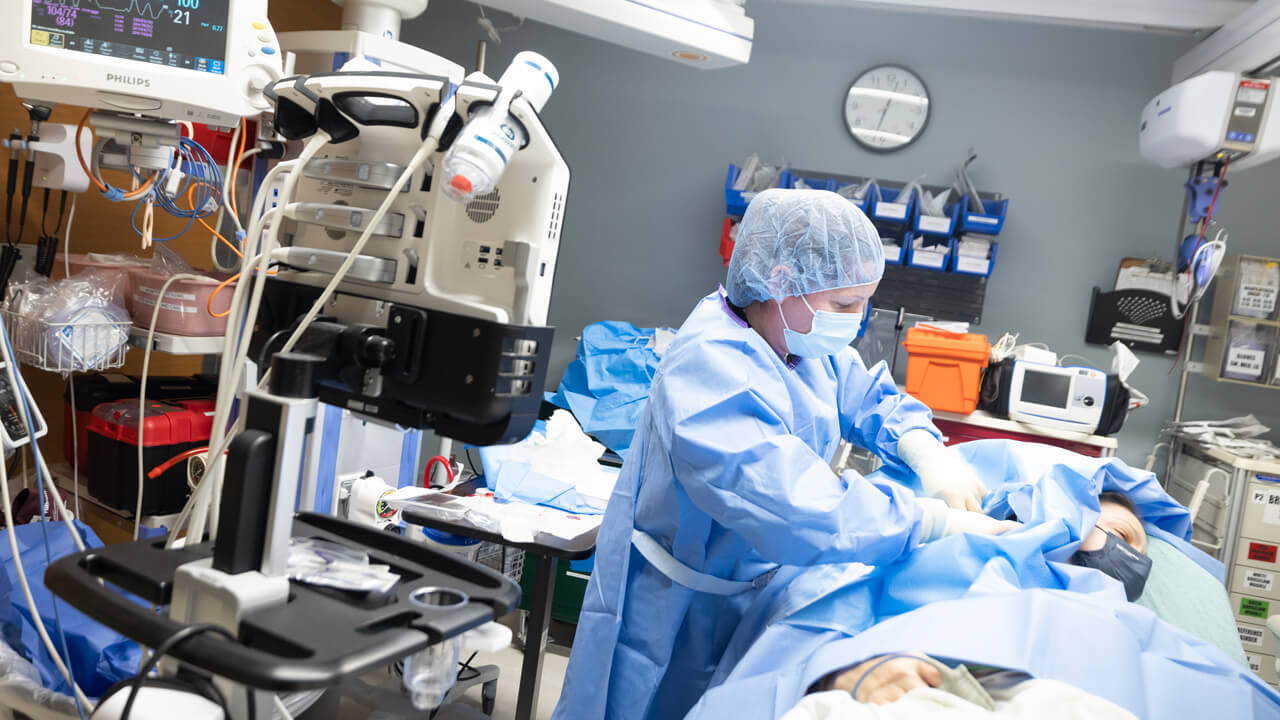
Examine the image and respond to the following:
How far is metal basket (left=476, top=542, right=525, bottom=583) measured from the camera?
264cm

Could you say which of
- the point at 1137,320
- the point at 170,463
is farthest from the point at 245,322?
the point at 1137,320

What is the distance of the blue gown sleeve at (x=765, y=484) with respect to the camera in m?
1.29

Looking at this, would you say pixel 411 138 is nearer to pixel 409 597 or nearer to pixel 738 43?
pixel 409 597

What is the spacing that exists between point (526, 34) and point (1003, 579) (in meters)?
3.94

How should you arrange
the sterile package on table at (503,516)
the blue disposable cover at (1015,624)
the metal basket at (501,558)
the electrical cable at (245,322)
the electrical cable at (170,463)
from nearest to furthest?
the electrical cable at (245,322) → the blue disposable cover at (1015,624) → the sterile package on table at (503,516) → the electrical cable at (170,463) → the metal basket at (501,558)

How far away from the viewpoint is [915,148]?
4.07 meters

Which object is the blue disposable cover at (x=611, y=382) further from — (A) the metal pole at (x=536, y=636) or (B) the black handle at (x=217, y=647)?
(B) the black handle at (x=217, y=647)

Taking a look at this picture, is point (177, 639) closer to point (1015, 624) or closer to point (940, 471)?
point (1015, 624)

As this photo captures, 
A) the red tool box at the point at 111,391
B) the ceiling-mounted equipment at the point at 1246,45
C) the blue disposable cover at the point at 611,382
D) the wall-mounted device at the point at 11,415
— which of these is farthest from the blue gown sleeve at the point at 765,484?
the ceiling-mounted equipment at the point at 1246,45

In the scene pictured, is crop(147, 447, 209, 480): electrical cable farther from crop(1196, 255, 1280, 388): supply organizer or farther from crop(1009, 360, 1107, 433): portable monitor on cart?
crop(1196, 255, 1280, 388): supply organizer

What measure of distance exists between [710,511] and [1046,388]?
262 cm

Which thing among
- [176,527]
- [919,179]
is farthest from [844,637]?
[919,179]

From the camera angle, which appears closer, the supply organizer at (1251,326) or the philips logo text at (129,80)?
the philips logo text at (129,80)

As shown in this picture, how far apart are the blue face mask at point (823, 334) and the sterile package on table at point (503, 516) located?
744mm
